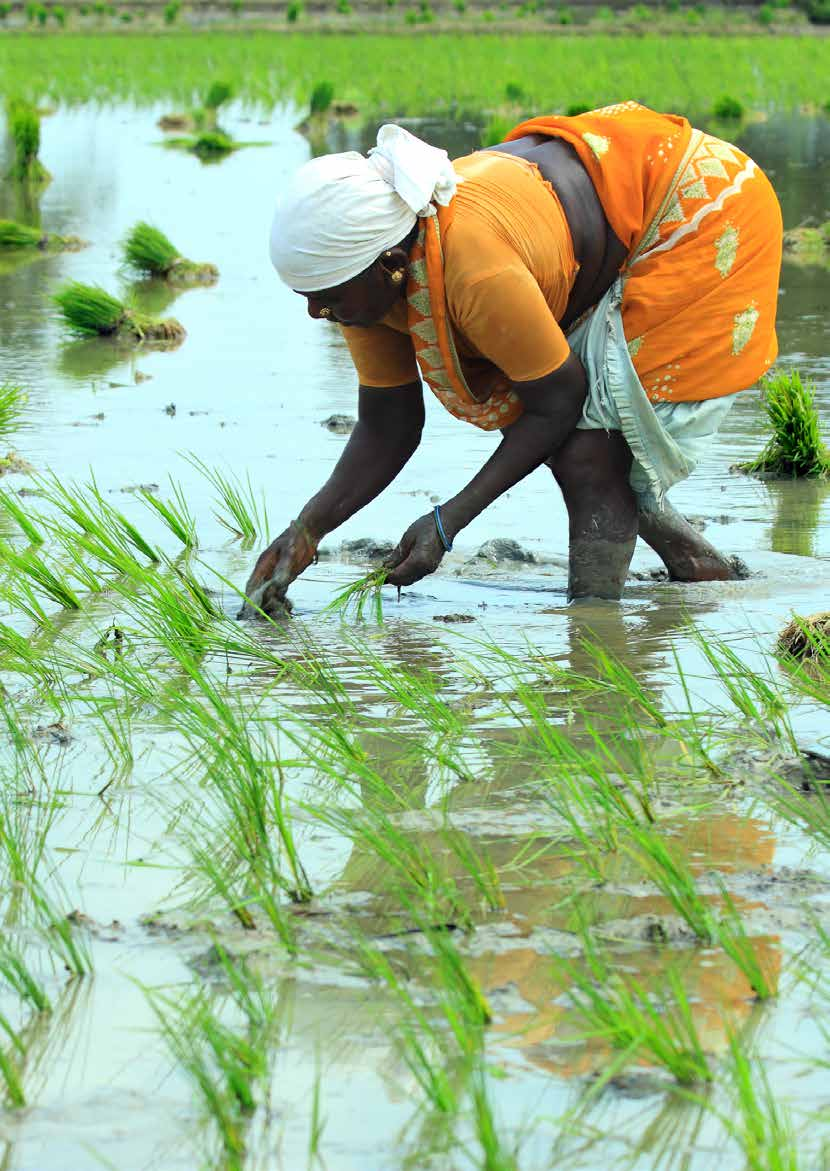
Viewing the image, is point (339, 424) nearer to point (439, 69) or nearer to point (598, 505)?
point (598, 505)

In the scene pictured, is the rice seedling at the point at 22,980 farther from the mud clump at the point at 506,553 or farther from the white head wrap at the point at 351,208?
the mud clump at the point at 506,553

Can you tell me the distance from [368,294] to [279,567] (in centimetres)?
64

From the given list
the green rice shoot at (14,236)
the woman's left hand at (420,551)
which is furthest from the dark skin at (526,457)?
the green rice shoot at (14,236)

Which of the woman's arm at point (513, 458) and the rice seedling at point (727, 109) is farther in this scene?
the rice seedling at point (727, 109)

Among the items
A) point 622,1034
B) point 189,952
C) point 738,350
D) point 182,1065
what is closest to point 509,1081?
point 622,1034

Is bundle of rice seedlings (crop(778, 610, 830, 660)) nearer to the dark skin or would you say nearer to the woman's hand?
the dark skin

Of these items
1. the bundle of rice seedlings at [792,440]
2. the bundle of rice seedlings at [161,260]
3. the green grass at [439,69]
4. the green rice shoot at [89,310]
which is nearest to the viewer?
the bundle of rice seedlings at [792,440]

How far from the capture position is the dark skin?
327 cm

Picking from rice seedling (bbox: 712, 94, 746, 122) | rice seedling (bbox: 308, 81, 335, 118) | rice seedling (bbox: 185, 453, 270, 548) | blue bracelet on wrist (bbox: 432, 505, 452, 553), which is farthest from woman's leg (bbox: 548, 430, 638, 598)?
rice seedling (bbox: 308, 81, 335, 118)

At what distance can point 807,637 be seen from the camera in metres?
3.10

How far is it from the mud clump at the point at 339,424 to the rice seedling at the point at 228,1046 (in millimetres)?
3663

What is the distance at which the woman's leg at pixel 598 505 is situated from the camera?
3.54 metres

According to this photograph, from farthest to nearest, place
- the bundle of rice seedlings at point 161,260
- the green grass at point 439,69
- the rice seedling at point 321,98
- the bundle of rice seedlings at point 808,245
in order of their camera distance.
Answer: the green grass at point 439,69
the rice seedling at point 321,98
the bundle of rice seedlings at point 808,245
the bundle of rice seedlings at point 161,260

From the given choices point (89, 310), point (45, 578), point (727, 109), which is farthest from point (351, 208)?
point (727, 109)
